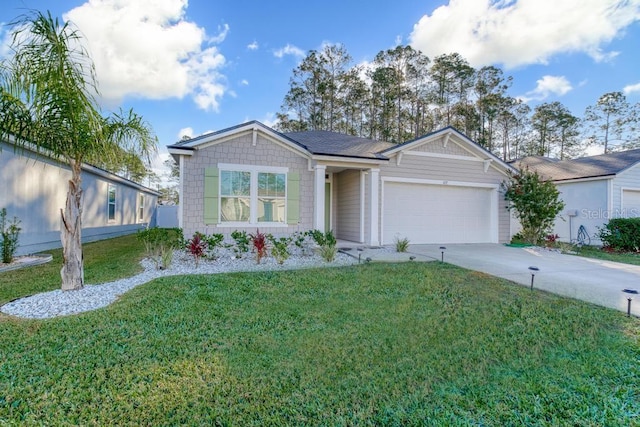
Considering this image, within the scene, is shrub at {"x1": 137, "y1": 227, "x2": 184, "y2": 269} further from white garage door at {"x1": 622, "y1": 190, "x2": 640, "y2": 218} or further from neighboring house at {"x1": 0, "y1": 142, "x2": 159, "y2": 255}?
white garage door at {"x1": 622, "y1": 190, "x2": 640, "y2": 218}

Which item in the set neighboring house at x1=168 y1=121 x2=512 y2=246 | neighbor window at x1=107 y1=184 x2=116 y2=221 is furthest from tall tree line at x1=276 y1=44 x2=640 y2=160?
neighbor window at x1=107 y1=184 x2=116 y2=221

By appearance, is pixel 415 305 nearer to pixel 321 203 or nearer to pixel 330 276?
pixel 330 276

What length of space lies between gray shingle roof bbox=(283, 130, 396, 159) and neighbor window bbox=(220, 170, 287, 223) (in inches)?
63.7

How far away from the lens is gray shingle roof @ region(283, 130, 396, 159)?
1016cm

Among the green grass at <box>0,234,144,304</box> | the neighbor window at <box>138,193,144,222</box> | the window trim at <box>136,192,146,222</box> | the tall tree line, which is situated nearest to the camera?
the green grass at <box>0,234,144,304</box>

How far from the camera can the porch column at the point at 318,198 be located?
981 cm

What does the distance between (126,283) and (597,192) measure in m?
17.9

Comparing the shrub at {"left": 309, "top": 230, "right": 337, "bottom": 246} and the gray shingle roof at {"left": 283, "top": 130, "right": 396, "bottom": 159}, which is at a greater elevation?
the gray shingle roof at {"left": 283, "top": 130, "right": 396, "bottom": 159}

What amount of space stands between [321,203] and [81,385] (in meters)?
7.73

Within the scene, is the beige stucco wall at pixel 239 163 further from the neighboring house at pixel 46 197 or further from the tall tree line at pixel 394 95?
the tall tree line at pixel 394 95

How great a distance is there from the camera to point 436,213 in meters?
11.7

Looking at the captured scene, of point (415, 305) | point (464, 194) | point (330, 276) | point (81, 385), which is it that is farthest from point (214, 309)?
point (464, 194)
